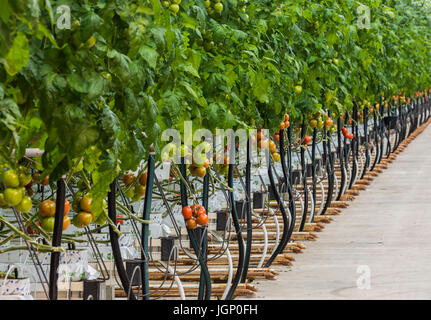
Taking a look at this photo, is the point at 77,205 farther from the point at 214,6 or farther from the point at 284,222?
the point at 284,222

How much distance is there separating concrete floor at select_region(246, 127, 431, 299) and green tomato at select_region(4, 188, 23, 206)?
10.6 feet

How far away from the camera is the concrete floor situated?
5383 millimetres

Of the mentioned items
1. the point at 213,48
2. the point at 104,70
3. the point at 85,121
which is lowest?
the point at 85,121

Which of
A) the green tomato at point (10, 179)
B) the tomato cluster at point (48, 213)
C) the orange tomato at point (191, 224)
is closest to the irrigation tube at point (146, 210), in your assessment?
the orange tomato at point (191, 224)

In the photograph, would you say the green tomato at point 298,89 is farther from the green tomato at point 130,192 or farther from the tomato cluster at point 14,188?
the tomato cluster at point 14,188

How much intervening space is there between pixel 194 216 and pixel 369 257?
103 inches

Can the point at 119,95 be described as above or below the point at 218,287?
above

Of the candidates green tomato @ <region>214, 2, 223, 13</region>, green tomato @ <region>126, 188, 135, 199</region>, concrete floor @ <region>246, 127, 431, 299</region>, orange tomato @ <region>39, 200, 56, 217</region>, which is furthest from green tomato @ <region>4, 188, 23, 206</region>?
concrete floor @ <region>246, 127, 431, 299</region>

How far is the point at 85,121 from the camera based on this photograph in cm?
219

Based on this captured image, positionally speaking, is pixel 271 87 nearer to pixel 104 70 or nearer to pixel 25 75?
pixel 104 70

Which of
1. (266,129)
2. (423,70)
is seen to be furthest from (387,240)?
(423,70)

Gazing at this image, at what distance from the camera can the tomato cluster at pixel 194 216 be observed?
4.14m

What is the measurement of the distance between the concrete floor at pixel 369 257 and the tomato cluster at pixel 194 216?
4.34 ft
